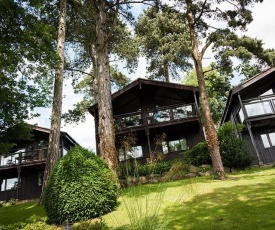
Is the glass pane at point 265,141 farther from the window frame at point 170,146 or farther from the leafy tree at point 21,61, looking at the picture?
the leafy tree at point 21,61

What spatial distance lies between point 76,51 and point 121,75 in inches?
225

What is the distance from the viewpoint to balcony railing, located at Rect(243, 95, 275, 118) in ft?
58.5

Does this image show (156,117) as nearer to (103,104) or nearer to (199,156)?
(199,156)

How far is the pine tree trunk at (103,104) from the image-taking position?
10.2 metres

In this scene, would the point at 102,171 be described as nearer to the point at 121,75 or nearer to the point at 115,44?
the point at 115,44

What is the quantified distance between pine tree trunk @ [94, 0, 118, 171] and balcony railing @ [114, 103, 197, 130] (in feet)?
23.5

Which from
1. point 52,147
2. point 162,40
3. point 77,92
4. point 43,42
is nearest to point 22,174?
point 77,92

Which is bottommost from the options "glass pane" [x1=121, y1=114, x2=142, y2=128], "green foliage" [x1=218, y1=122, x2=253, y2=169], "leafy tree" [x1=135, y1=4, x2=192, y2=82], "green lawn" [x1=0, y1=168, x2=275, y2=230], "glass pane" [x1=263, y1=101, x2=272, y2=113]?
"green lawn" [x1=0, y1=168, x2=275, y2=230]

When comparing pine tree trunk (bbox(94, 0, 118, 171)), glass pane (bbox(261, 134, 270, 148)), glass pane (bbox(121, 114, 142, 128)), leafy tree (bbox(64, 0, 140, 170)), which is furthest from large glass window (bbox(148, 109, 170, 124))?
pine tree trunk (bbox(94, 0, 118, 171))

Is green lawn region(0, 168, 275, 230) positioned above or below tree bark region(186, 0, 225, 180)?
below

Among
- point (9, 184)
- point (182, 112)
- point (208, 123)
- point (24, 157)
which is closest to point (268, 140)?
point (182, 112)

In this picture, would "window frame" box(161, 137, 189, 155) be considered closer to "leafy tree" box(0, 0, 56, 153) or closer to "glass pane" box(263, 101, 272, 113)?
"glass pane" box(263, 101, 272, 113)

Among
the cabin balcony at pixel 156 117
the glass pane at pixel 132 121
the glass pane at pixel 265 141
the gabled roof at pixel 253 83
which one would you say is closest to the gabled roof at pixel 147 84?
the cabin balcony at pixel 156 117

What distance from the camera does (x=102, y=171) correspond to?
805cm
